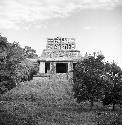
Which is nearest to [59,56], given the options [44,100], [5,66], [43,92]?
[43,92]

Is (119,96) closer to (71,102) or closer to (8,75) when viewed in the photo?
(71,102)

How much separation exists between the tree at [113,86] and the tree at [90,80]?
121cm

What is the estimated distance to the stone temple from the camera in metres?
56.1

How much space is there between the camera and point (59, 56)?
190 feet

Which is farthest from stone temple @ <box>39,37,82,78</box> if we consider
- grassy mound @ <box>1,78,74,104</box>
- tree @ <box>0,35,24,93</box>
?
tree @ <box>0,35,24,93</box>

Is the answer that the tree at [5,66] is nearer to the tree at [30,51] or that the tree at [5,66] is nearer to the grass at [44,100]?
the grass at [44,100]

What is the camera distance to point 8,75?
37.0 meters

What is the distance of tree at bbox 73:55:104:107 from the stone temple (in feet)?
68.6

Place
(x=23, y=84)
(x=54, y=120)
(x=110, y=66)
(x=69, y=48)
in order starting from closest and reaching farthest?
1. (x=54, y=120)
2. (x=110, y=66)
3. (x=23, y=84)
4. (x=69, y=48)

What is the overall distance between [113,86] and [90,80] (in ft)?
11.3

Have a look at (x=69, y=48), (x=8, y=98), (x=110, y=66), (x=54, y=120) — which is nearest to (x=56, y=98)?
(x=8, y=98)

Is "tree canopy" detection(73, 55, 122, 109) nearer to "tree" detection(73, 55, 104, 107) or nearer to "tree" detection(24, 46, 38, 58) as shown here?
"tree" detection(73, 55, 104, 107)

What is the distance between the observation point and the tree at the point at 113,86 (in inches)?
1163

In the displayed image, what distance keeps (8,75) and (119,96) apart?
17923 mm
